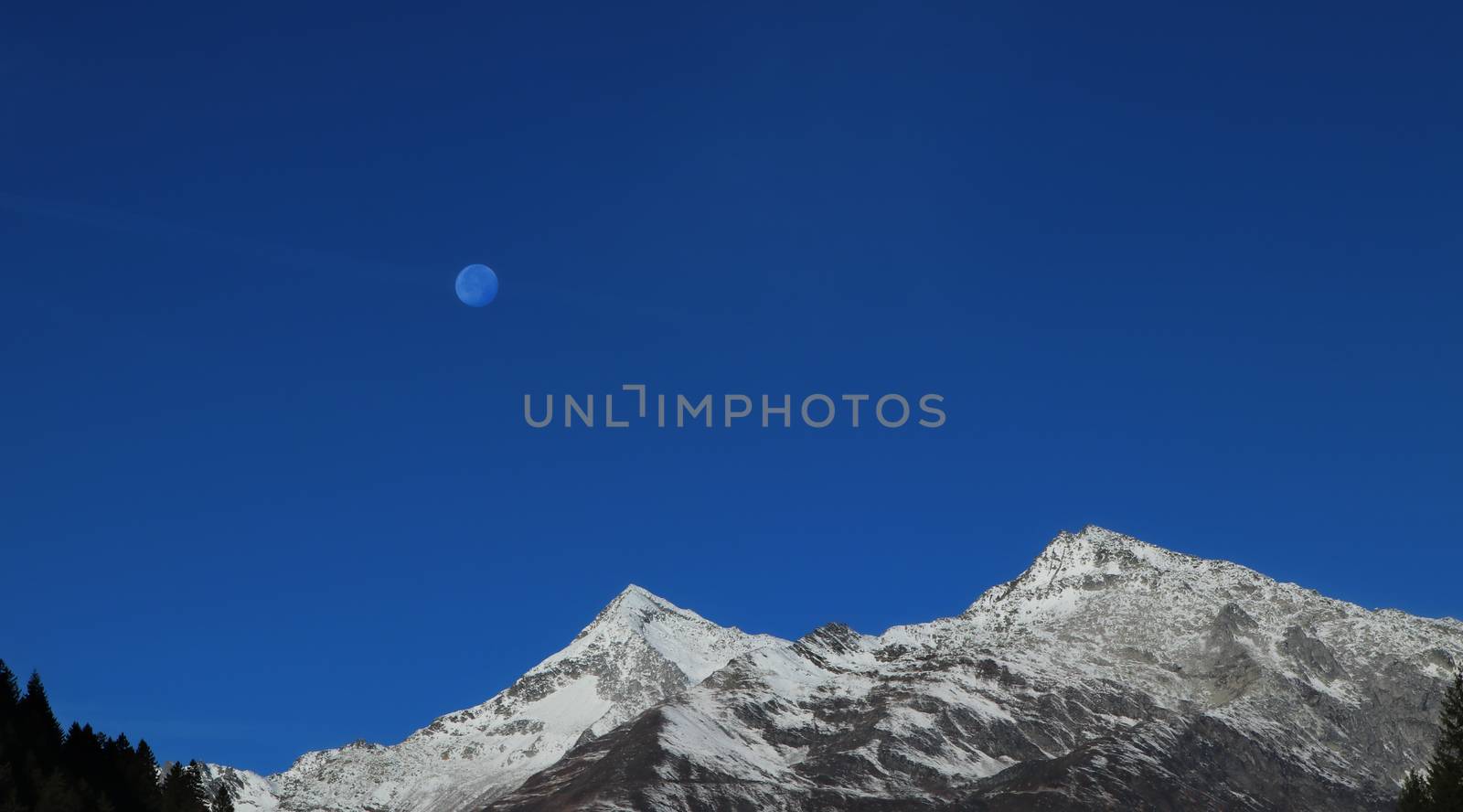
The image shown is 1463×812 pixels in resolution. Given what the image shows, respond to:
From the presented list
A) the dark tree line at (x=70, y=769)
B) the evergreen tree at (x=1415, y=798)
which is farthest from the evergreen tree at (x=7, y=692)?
the evergreen tree at (x=1415, y=798)

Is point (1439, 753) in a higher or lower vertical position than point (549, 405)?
lower

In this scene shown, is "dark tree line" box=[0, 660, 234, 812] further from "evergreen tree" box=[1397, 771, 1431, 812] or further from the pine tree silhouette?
"evergreen tree" box=[1397, 771, 1431, 812]

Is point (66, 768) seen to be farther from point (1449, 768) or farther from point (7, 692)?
point (1449, 768)

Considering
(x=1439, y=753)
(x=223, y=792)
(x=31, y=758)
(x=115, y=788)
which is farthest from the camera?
(x=223, y=792)

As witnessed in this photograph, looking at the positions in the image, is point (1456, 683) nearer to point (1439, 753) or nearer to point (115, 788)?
point (1439, 753)

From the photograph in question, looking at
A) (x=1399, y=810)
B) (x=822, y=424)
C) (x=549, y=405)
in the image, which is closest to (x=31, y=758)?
(x=549, y=405)

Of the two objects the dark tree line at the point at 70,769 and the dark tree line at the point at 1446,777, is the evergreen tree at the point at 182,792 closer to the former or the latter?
the dark tree line at the point at 70,769

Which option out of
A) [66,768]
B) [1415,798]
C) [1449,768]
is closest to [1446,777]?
[1449,768]
